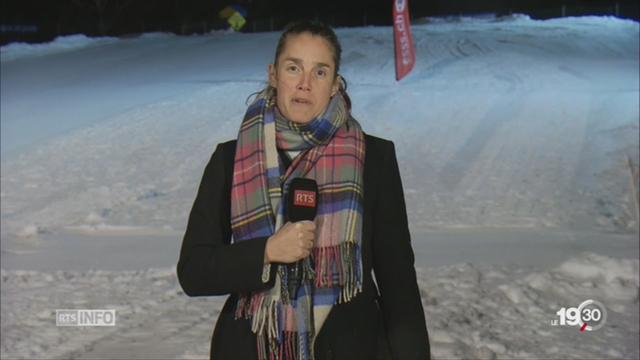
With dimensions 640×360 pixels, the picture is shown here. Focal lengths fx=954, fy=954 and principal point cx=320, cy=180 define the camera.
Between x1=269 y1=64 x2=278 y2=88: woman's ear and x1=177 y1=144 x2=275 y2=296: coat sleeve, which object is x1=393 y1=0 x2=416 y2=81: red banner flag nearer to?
x1=269 y1=64 x2=278 y2=88: woman's ear

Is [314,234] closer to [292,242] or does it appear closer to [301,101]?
[292,242]

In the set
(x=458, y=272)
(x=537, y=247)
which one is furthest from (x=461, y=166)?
(x=458, y=272)

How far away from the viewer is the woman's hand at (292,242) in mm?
1625

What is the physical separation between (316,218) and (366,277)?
0.51 feet

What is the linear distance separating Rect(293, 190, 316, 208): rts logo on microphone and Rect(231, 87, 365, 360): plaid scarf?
4 cm

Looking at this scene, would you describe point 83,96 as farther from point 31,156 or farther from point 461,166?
point 461,166

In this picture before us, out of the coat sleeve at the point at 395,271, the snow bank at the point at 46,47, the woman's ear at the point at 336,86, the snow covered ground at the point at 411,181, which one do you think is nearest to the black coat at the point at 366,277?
the coat sleeve at the point at 395,271

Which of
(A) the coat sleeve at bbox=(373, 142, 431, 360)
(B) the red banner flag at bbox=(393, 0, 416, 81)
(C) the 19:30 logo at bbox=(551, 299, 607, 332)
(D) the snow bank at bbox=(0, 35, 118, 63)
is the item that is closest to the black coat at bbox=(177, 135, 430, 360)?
(A) the coat sleeve at bbox=(373, 142, 431, 360)

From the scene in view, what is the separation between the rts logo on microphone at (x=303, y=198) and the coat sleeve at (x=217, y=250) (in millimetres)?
89

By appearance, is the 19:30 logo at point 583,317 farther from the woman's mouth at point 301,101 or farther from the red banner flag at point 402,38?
the red banner flag at point 402,38

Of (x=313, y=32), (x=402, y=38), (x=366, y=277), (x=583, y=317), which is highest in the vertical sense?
(x=313, y=32)

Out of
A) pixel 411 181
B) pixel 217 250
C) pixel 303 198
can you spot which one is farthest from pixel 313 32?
pixel 411 181

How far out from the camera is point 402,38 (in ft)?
50.5

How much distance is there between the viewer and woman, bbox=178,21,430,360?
5.72ft
